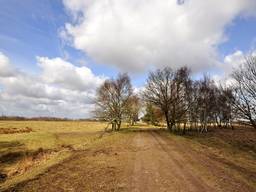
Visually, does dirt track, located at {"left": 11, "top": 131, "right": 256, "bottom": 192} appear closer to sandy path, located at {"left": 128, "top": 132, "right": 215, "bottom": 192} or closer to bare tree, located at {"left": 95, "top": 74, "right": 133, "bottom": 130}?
sandy path, located at {"left": 128, "top": 132, "right": 215, "bottom": 192}

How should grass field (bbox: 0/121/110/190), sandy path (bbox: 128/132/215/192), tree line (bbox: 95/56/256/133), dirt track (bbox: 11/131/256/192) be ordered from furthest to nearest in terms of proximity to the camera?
tree line (bbox: 95/56/256/133)
grass field (bbox: 0/121/110/190)
dirt track (bbox: 11/131/256/192)
sandy path (bbox: 128/132/215/192)

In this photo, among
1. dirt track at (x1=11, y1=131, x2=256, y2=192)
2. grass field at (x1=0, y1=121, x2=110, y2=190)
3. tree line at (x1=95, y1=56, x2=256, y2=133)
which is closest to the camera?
dirt track at (x1=11, y1=131, x2=256, y2=192)

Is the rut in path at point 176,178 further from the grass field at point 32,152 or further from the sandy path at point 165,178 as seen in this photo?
the grass field at point 32,152

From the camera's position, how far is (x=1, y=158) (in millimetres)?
22734

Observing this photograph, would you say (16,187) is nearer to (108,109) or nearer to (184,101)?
(184,101)

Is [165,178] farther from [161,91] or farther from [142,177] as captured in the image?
[161,91]

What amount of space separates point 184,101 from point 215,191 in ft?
137

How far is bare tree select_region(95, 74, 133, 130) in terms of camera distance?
2232 inches

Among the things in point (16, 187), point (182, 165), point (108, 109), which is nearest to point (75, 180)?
point (16, 187)

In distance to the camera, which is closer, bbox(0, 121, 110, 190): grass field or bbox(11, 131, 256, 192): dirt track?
bbox(11, 131, 256, 192): dirt track

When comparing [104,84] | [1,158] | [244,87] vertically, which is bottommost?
[1,158]

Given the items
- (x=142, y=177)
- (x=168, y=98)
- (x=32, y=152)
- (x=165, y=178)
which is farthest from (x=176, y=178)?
(x=168, y=98)

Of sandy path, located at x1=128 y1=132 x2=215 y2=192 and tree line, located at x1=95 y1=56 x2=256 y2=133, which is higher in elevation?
tree line, located at x1=95 y1=56 x2=256 y2=133

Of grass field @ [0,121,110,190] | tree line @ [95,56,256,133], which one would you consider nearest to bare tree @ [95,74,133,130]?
tree line @ [95,56,256,133]
